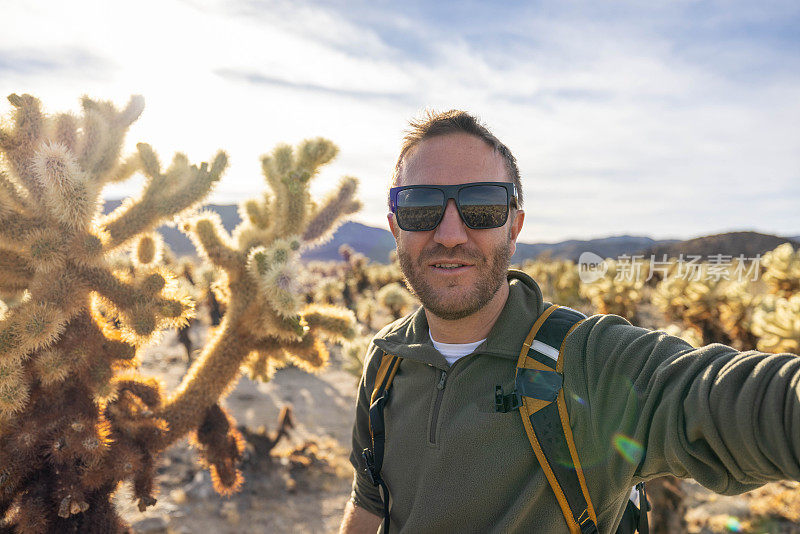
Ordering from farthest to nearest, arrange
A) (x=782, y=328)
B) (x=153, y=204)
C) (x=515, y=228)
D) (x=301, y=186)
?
(x=782, y=328) < (x=301, y=186) < (x=153, y=204) < (x=515, y=228)

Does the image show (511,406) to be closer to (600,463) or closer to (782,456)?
(600,463)

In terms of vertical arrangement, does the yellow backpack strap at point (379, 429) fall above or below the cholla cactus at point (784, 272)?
below

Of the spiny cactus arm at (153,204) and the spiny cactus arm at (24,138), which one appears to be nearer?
the spiny cactus arm at (24,138)

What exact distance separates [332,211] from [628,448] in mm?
3260

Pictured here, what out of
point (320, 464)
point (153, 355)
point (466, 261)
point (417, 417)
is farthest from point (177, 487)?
point (153, 355)

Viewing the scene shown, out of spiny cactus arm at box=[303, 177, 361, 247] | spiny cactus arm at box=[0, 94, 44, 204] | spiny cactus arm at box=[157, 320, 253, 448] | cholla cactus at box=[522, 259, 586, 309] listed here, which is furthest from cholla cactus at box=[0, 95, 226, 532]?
cholla cactus at box=[522, 259, 586, 309]

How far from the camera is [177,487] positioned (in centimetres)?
586

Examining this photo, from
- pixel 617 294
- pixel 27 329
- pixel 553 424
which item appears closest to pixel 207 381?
pixel 27 329

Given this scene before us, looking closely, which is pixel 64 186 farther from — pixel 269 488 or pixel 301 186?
pixel 269 488

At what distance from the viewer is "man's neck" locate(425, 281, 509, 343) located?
206 cm

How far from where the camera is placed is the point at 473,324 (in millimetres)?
2057

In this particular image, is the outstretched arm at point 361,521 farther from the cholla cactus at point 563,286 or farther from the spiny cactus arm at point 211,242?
the cholla cactus at point 563,286

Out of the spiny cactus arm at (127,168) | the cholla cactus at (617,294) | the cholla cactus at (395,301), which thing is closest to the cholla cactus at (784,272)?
the cholla cactus at (617,294)

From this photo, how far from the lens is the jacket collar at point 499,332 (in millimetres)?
1878
